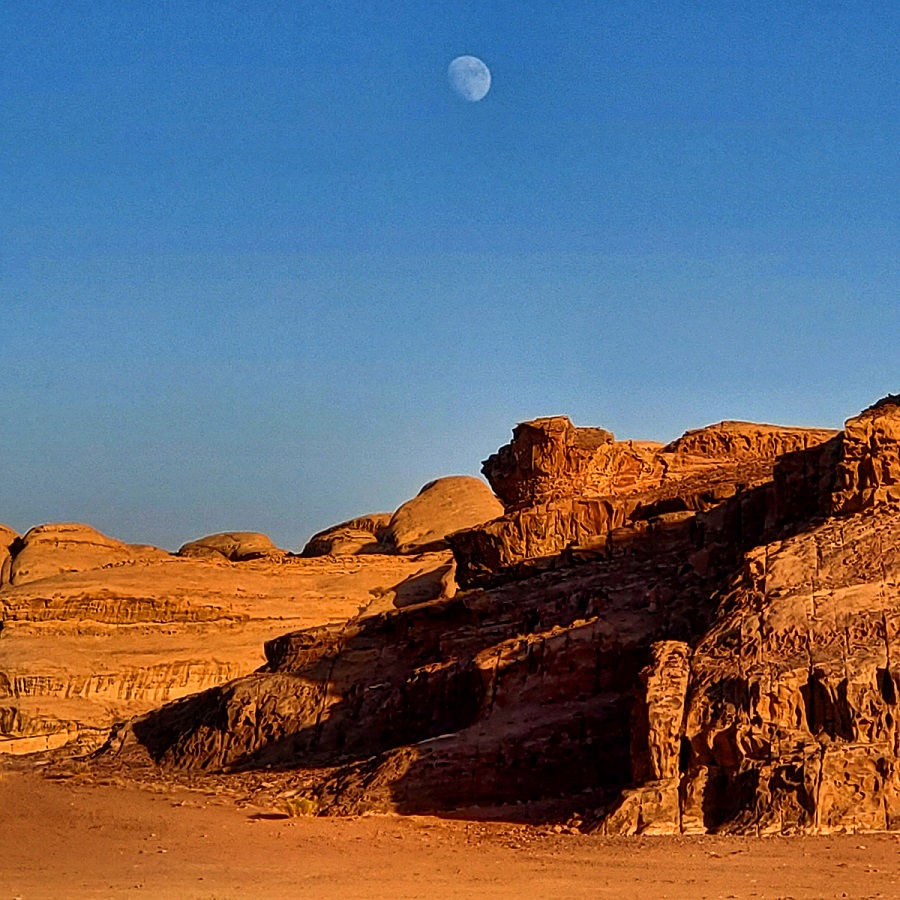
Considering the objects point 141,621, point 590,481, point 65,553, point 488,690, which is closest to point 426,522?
point 65,553

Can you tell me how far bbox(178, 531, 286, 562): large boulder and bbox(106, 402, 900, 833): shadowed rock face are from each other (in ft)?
97.8

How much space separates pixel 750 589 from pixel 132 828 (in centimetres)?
874

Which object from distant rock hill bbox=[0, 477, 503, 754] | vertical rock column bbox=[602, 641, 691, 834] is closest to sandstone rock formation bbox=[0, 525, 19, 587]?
distant rock hill bbox=[0, 477, 503, 754]

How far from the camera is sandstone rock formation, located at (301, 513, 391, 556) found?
62.3m

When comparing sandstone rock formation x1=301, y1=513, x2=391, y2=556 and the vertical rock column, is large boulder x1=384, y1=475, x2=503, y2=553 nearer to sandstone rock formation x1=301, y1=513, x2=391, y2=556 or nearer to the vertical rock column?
sandstone rock formation x1=301, y1=513, x2=391, y2=556

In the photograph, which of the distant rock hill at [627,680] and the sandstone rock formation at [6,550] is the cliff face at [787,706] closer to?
the distant rock hill at [627,680]

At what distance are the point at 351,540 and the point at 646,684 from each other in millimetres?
45862

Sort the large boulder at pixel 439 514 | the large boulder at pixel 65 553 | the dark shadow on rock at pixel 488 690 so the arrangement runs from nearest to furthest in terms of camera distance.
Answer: the dark shadow on rock at pixel 488 690 → the large boulder at pixel 65 553 → the large boulder at pixel 439 514

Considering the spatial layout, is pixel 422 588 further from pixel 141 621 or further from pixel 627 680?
pixel 627 680

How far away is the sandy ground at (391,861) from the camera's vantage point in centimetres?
1386

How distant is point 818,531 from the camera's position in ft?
68.8

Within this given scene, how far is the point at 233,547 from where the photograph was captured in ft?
218

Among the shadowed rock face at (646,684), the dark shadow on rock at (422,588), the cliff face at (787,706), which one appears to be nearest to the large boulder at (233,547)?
the dark shadow on rock at (422,588)

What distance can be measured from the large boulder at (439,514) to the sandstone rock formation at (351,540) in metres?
0.92
